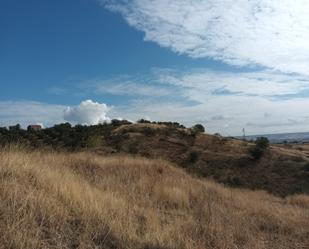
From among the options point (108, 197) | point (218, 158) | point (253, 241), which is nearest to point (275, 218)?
point (253, 241)

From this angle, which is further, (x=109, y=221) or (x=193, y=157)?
(x=193, y=157)

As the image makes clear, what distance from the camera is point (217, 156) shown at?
41031mm

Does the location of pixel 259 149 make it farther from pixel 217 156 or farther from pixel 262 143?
pixel 217 156

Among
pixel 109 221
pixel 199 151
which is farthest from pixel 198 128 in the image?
pixel 109 221

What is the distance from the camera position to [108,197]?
327 inches

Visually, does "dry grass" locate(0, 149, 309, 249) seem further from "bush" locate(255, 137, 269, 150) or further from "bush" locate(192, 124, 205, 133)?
"bush" locate(192, 124, 205, 133)

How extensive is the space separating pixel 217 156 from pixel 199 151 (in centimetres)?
181

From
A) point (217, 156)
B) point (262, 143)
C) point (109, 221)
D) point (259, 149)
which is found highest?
point (262, 143)

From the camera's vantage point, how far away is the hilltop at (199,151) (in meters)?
34.2

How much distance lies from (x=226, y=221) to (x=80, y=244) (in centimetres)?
406

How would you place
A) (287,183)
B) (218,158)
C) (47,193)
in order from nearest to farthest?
(47,193) < (287,183) < (218,158)

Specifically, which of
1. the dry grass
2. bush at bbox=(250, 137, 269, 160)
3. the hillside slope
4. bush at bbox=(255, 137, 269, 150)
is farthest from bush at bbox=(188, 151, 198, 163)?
the dry grass

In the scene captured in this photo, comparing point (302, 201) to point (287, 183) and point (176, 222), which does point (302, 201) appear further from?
point (287, 183)

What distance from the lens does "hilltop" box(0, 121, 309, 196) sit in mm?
34156
